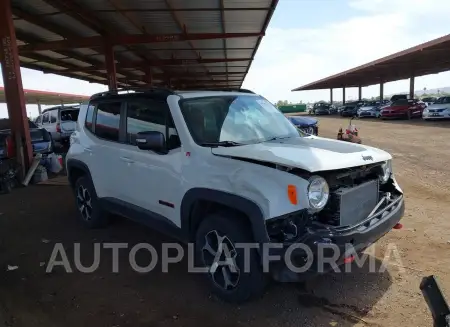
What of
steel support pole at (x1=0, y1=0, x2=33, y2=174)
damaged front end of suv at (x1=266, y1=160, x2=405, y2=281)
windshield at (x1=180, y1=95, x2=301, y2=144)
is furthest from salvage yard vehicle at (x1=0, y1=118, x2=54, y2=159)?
damaged front end of suv at (x1=266, y1=160, x2=405, y2=281)

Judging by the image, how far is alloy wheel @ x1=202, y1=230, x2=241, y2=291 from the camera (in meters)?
3.24

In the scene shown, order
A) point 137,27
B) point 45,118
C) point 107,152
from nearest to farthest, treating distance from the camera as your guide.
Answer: point 107,152 < point 137,27 < point 45,118

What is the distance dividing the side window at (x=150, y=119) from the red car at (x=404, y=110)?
27212 millimetres

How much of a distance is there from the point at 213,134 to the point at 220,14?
804cm

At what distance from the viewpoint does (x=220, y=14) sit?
1066 cm

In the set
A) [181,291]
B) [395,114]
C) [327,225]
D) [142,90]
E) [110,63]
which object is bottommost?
[181,291]

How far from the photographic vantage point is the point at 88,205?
5.41 metres

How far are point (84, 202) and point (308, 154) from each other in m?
3.72

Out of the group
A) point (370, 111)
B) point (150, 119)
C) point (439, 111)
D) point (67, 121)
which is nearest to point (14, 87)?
point (150, 119)

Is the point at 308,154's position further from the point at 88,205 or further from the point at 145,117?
the point at 88,205

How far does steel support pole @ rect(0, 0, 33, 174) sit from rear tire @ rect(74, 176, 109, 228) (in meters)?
4.21

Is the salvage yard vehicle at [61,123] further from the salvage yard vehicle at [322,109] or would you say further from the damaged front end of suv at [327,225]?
the salvage yard vehicle at [322,109]

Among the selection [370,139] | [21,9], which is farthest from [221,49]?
[21,9]

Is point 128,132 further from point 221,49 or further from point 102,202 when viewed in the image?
point 221,49
